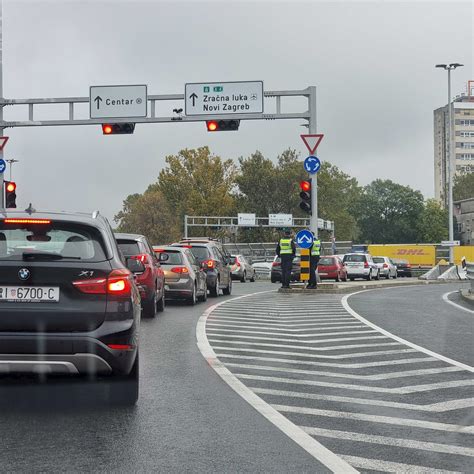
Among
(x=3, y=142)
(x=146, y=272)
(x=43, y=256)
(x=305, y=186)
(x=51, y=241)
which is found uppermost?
(x=3, y=142)

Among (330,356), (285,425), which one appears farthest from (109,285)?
(330,356)

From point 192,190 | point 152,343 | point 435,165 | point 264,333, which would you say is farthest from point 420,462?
point 435,165

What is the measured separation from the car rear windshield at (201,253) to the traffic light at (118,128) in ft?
22.5

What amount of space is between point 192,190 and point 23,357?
256ft

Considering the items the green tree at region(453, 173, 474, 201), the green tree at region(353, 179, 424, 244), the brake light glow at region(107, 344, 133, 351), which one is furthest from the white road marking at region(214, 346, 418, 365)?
the green tree at region(453, 173, 474, 201)

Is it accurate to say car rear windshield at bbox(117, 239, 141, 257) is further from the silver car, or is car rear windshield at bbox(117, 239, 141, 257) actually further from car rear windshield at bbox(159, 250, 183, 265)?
the silver car

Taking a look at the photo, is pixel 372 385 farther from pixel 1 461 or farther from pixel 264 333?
pixel 264 333

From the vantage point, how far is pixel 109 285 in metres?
6.41

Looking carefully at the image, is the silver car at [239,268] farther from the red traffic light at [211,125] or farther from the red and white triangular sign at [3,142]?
the red and white triangular sign at [3,142]

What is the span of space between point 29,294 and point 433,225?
366 ft

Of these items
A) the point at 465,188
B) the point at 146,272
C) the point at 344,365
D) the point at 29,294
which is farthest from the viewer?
the point at 465,188

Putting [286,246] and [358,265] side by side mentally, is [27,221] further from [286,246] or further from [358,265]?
[358,265]

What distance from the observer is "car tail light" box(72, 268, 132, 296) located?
632cm

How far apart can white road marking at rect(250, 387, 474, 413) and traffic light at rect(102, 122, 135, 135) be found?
71.1ft
